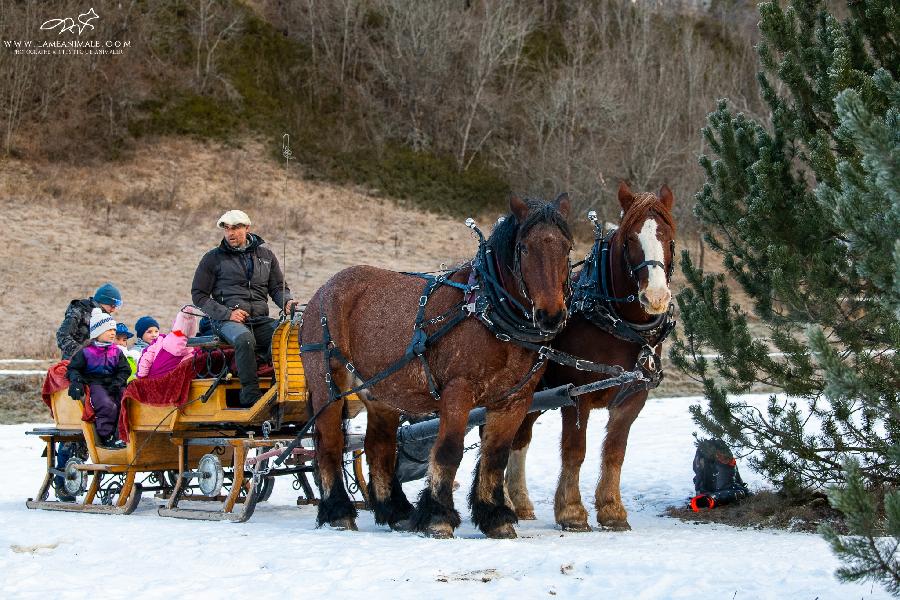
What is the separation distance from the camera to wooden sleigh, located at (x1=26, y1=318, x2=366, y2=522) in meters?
7.73

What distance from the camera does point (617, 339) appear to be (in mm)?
6809

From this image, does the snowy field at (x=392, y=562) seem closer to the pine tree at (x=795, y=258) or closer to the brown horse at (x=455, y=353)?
the brown horse at (x=455, y=353)

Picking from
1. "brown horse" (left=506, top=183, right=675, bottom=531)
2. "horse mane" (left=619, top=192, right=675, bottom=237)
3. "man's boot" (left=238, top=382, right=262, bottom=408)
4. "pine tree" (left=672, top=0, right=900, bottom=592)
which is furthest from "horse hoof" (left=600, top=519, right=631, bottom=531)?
"man's boot" (left=238, top=382, right=262, bottom=408)

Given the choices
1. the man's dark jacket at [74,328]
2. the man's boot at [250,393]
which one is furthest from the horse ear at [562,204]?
the man's dark jacket at [74,328]

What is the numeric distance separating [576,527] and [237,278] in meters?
3.21

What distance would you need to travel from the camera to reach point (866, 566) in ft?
11.2

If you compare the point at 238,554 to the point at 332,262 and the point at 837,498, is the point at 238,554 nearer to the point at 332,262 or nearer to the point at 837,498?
the point at 837,498

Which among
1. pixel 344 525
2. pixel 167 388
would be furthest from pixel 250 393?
pixel 344 525

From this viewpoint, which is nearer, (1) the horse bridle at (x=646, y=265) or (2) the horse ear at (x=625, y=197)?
(1) the horse bridle at (x=646, y=265)

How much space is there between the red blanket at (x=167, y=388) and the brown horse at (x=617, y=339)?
286 cm

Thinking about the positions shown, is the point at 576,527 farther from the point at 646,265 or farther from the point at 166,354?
the point at 166,354

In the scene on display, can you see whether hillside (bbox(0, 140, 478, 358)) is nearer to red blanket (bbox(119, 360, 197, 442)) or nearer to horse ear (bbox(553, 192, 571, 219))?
red blanket (bbox(119, 360, 197, 442))

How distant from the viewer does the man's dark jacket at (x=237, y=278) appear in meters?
8.20

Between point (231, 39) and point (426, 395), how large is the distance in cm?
3543
